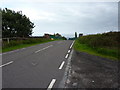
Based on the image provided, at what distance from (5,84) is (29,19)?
47.8m

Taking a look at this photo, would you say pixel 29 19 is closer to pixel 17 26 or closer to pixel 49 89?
pixel 17 26

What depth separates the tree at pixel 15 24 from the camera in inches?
1561

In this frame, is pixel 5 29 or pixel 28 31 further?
pixel 28 31

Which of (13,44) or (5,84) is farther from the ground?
(13,44)

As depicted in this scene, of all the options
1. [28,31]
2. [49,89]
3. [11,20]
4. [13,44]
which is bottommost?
[49,89]

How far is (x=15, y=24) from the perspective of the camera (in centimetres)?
4128

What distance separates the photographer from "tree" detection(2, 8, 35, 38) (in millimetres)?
39656

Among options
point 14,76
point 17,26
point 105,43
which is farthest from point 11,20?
point 14,76

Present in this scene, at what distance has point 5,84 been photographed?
15.8 ft

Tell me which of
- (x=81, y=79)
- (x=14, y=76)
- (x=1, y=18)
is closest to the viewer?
(x=81, y=79)

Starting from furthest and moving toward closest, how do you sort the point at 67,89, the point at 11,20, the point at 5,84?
the point at 11,20 → the point at 5,84 → the point at 67,89

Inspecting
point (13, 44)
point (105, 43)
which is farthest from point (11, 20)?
point (105, 43)

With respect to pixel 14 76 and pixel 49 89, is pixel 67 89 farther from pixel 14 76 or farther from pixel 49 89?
pixel 14 76

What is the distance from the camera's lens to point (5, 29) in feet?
131
